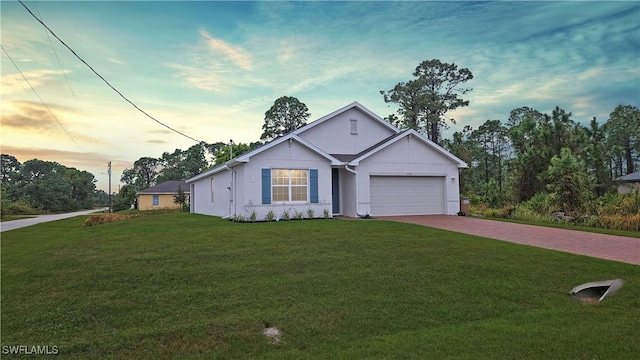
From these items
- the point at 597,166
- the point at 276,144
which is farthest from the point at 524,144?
the point at 276,144

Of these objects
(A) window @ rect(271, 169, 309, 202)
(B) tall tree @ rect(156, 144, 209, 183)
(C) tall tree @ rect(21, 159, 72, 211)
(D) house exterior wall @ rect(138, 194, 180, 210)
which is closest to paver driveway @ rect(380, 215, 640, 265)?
(A) window @ rect(271, 169, 309, 202)

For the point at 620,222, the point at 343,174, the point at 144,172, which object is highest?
the point at 144,172

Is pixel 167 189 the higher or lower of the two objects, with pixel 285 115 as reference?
lower

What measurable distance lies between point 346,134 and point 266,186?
635cm

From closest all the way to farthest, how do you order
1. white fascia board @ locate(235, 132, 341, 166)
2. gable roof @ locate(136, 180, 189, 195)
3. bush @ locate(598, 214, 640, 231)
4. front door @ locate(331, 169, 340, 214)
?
bush @ locate(598, 214, 640, 231) → white fascia board @ locate(235, 132, 341, 166) → front door @ locate(331, 169, 340, 214) → gable roof @ locate(136, 180, 189, 195)

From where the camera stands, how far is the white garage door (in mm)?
18438

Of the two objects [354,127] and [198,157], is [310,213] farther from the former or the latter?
[198,157]

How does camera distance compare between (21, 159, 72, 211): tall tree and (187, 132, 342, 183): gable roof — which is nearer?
(187, 132, 342, 183): gable roof

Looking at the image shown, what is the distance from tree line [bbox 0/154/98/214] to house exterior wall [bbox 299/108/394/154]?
143 ft

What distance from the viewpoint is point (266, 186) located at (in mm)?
16219

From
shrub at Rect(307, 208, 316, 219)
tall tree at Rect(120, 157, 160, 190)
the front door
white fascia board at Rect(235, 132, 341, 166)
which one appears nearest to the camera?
white fascia board at Rect(235, 132, 341, 166)

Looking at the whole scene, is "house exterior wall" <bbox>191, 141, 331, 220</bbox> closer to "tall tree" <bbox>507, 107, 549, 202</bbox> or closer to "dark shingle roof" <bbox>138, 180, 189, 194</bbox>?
"tall tree" <bbox>507, 107, 549, 202</bbox>

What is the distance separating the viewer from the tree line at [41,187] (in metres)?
54.3

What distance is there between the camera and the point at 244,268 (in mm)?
7559
